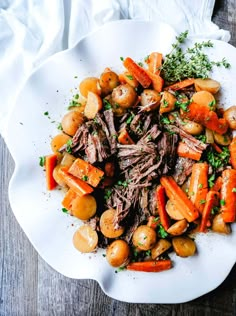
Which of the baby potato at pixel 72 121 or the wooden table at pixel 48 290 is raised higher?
the baby potato at pixel 72 121

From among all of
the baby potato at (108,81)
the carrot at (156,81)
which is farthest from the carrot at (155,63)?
the baby potato at (108,81)

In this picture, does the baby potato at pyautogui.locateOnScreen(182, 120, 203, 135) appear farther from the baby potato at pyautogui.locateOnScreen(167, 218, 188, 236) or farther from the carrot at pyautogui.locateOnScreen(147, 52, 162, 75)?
the baby potato at pyautogui.locateOnScreen(167, 218, 188, 236)

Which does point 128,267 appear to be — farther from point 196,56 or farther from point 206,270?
point 196,56

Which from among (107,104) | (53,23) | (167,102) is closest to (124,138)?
(107,104)

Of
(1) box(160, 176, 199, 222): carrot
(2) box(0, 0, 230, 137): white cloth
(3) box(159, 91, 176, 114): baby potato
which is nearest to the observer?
(1) box(160, 176, 199, 222): carrot

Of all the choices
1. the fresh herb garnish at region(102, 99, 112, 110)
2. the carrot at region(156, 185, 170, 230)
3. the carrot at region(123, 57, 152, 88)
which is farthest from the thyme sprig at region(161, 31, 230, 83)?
the carrot at region(156, 185, 170, 230)

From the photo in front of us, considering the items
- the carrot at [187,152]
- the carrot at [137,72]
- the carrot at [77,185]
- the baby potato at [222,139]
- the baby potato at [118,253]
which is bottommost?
the baby potato at [118,253]

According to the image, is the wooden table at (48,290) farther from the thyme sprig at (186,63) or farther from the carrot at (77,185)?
the carrot at (77,185)
